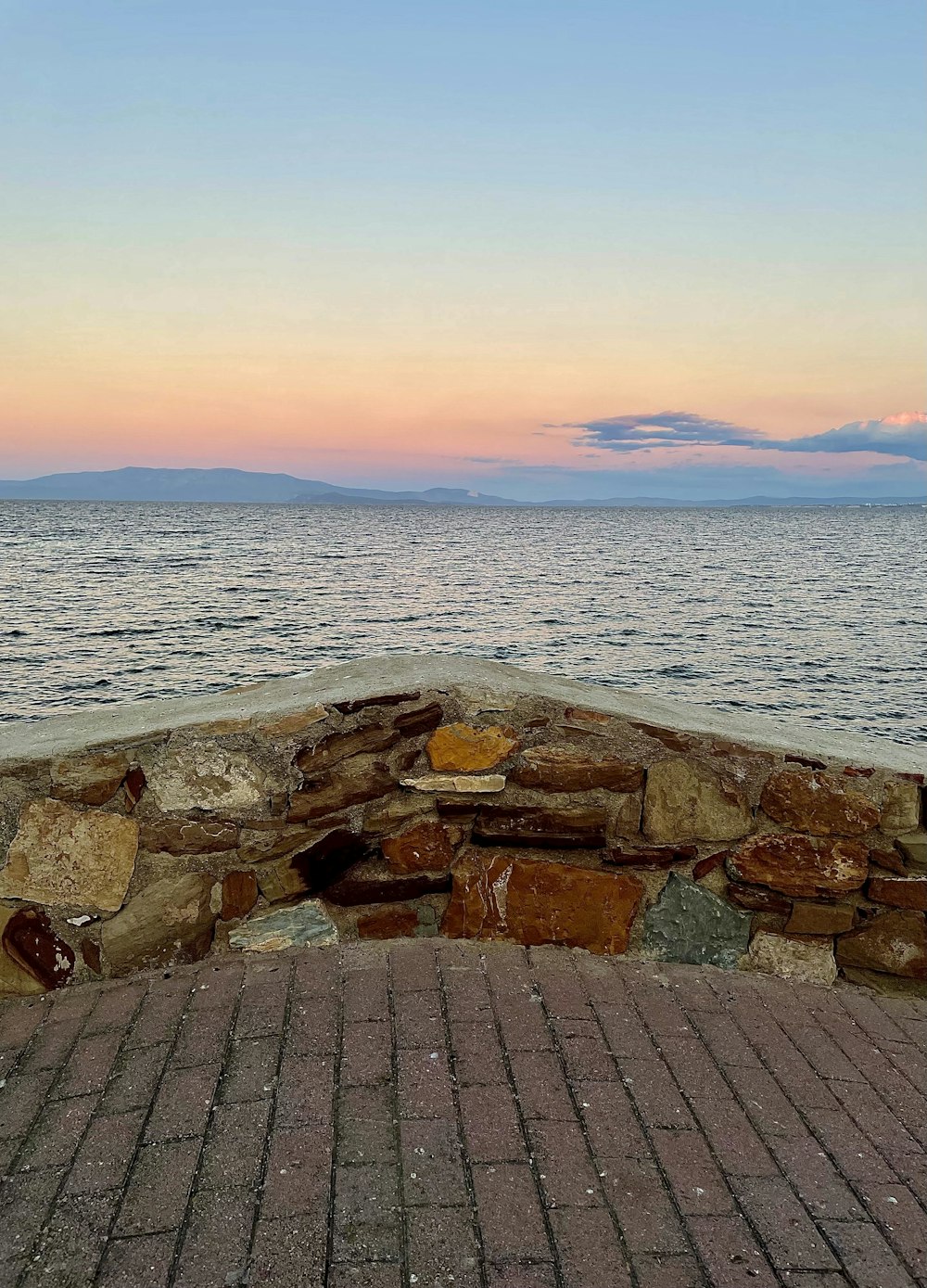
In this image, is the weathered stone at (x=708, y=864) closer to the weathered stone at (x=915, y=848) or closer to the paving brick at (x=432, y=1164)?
the weathered stone at (x=915, y=848)

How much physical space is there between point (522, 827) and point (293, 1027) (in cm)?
112

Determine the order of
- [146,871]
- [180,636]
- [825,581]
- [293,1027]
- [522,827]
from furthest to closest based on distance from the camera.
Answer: [825,581], [180,636], [522,827], [146,871], [293,1027]

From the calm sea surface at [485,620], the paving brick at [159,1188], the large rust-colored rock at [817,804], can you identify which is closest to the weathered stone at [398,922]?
the paving brick at [159,1188]

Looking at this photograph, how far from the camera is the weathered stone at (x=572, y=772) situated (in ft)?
11.0

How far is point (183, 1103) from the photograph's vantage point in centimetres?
235

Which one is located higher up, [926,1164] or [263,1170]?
[263,1170]

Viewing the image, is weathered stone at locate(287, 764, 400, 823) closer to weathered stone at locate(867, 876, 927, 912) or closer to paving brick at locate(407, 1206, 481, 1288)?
paving brick at locate(407, 1206, 481, 1288)

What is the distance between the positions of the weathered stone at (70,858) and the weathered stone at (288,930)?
46cm

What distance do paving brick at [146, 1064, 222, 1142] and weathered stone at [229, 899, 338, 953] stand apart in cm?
67

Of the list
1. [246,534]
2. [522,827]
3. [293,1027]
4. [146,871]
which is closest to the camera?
[293,1027]

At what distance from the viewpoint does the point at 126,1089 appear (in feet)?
7.88

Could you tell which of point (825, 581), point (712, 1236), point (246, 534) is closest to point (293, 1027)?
point (712, 1236)

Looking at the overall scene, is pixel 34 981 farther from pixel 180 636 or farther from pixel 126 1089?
pixel 180 636

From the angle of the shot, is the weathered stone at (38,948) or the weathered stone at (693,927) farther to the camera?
the weathered stone at (693,927)
